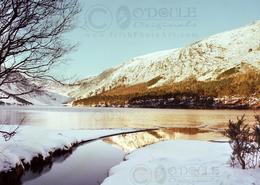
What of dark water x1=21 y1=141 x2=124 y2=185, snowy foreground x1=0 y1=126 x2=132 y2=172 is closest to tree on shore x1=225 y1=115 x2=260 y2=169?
dark water x1=21 y1=141 x2=124 y2=185

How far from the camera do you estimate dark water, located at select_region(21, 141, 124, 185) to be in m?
16.3

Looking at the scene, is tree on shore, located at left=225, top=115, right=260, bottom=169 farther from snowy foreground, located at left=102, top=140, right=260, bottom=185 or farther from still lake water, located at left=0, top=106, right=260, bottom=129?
still lake water, located at left=0, top=106, right=260, bottom=129

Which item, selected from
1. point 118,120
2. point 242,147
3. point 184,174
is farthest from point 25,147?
point 118,120

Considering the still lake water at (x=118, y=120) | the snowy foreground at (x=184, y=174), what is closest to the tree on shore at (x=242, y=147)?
A: the snowy foreground at (x=184, y=174)

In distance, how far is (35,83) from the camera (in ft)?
46.5

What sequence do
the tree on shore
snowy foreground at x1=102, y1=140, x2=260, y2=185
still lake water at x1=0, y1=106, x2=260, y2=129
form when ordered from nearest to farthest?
snowy foreground at x1=102, y1=140, x2=260, y2=185
the tree on shore
still lake water at x1=0, y1=106, x2=260, y2=129

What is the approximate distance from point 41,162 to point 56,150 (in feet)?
13.8

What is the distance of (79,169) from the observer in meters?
19.3

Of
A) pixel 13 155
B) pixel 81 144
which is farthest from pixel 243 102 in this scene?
pixel 13 155

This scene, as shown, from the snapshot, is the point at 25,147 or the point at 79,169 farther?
the point at 25,147

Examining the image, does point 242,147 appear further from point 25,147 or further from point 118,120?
point 118,120

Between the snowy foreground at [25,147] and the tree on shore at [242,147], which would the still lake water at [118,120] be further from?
the snowy foreground at [25,147]

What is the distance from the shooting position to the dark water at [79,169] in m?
16.3

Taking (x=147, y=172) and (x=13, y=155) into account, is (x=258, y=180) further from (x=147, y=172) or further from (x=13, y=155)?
(x=13, y=155)
